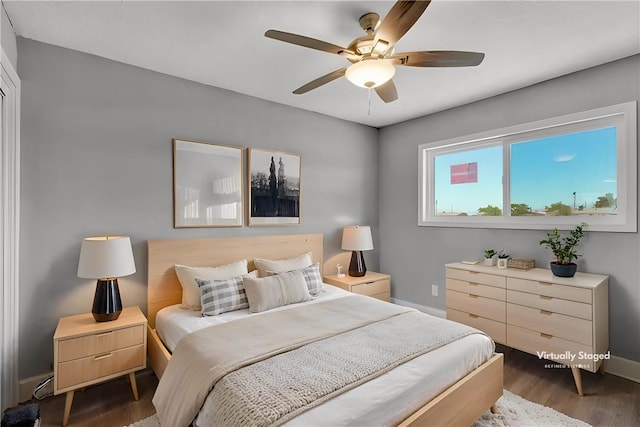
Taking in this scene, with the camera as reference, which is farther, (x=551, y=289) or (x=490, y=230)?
(x=490, y=230)

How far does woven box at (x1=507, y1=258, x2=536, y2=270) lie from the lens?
2.90 metres

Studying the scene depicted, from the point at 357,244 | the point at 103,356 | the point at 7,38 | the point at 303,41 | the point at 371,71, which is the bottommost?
the point at 103,356

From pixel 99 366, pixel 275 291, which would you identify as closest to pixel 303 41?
pixel 275 291

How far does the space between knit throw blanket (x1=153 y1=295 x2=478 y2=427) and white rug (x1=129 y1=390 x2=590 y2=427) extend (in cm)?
57

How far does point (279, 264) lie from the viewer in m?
3.12

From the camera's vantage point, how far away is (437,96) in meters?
3.27

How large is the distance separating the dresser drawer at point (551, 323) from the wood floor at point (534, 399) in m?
0.40

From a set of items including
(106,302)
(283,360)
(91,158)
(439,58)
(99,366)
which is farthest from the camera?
(91,158)

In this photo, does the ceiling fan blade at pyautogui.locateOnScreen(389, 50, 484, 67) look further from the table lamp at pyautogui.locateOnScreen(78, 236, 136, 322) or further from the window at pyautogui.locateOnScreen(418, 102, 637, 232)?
the table lamp at pyautogui.locateOnScreen(78, 236, 136, 322)

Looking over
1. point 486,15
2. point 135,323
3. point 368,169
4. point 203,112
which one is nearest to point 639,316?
point 486,15

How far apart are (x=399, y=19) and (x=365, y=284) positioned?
2.78 metres

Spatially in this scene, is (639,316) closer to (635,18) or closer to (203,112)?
(635,18)

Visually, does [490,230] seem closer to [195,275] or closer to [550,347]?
[550,347]

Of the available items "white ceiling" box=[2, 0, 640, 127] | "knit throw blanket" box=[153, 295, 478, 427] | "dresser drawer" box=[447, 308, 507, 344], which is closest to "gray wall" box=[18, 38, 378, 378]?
"white ceiling" box=[2, 0, 640, 127]
